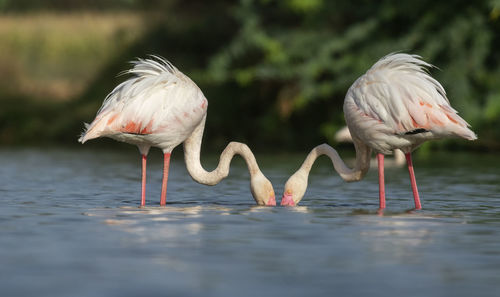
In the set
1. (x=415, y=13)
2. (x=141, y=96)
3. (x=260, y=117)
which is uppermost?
(x=415, y=13)

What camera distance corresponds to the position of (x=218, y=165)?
35.9ft

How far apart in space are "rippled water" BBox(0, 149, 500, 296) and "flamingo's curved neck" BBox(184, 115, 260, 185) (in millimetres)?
307

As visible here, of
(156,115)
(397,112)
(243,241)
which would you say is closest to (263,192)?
(156,115)

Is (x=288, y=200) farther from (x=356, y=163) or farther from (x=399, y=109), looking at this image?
(x=399, y=109)

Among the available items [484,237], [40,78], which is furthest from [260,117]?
[484,237]

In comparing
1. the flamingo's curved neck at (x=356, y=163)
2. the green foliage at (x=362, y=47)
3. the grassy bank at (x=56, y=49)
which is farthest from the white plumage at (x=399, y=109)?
the grassy bank at (x=56, y=49)

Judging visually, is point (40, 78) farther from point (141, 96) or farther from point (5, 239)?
point (5, 239)

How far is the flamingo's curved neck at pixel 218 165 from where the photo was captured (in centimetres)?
1077

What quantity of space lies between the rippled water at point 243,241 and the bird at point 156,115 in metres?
0.38

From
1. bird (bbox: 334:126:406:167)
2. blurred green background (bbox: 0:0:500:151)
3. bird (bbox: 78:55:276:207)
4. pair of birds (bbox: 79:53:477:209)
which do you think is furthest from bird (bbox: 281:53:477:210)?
blurred green background (bbox: 0:0:500:151)

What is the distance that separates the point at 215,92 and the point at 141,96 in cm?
1591

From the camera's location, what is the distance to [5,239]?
7543 millimetres

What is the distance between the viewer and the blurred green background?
20391mm

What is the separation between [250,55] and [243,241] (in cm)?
1811
